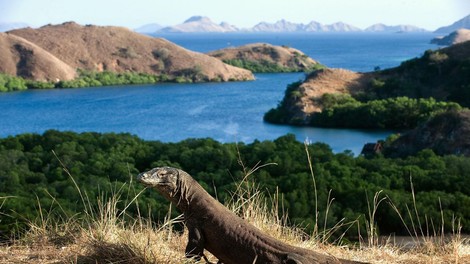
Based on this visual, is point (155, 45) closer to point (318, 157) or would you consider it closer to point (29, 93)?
point (29, 93)

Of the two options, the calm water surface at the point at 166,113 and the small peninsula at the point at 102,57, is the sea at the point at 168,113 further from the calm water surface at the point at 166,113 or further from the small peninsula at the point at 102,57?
the small peninsula at the point at 102,57

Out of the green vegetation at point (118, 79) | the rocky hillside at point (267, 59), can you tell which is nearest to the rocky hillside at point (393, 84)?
the green vegetation at point (118, 79)

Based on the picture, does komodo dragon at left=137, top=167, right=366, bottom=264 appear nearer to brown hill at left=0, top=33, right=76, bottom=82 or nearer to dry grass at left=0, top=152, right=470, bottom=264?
dry grass at left=0, top=152, right=470, bottom=264

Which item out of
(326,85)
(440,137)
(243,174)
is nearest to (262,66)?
(326,85)

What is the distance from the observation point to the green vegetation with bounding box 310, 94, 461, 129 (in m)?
44.6

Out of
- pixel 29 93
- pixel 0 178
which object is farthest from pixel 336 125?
pixel 29 93

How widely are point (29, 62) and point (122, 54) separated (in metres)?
15.9

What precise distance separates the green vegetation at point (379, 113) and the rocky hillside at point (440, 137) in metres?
10.6

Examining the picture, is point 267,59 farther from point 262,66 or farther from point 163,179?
point 163,179

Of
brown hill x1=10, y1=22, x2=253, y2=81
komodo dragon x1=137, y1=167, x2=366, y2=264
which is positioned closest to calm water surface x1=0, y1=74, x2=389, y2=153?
brown hill x1=10, y1=22, x2=253, y2=81

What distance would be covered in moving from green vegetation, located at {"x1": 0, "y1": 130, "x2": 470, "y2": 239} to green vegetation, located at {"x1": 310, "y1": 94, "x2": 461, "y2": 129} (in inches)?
830

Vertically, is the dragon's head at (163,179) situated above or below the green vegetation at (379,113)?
above

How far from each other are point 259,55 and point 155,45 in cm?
1998

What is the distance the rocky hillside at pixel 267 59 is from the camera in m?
105
